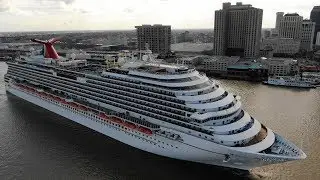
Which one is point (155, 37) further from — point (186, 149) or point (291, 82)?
point (186, 149)

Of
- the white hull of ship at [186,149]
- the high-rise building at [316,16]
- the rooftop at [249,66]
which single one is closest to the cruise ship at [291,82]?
→ the rooftop at [249,66]

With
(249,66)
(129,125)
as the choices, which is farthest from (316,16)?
(129,125)

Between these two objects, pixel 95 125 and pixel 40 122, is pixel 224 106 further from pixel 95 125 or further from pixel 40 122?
pixel 40 122

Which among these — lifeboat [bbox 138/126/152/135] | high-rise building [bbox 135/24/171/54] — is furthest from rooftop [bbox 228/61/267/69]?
lifeboat [bbox 138/126/152/135]

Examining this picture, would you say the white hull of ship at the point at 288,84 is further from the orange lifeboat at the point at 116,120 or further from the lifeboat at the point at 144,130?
the lifeboat at the point at 144,130

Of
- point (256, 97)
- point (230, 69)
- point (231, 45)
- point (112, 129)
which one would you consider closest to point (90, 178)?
point (112, 129)

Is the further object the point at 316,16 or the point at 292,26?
the point at 316,16
